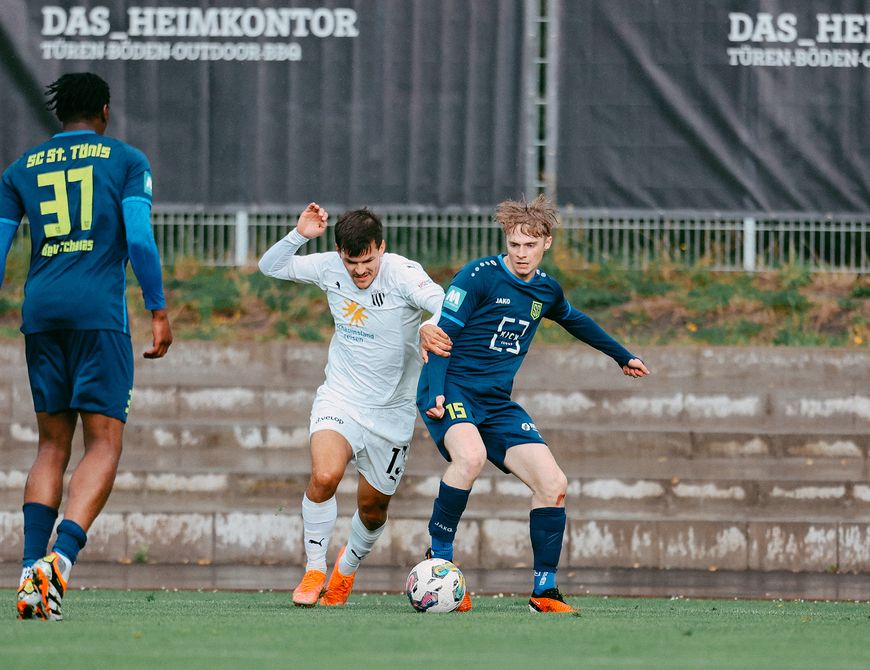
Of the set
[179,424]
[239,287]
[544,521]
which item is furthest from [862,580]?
[239,287]

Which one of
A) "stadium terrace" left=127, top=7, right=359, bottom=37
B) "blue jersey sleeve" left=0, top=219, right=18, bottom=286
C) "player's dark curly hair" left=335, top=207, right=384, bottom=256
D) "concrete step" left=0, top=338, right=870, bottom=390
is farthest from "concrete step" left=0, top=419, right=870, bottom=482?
"blue jersey sleeve" left=0, top=219, right=18, bottom=286

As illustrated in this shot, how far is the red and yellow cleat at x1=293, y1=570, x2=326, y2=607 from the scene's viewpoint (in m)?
7.12

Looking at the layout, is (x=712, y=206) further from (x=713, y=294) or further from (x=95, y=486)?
(x=95, y=486)

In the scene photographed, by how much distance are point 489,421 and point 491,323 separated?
0.47m

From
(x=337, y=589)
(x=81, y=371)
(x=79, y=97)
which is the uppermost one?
(x=79, y=97)

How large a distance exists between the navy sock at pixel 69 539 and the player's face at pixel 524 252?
2.53 metres

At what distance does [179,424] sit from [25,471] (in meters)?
1.17

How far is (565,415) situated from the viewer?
444 inches

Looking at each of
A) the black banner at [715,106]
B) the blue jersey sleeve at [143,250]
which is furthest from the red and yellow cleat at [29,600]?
the black banner at [715,106]

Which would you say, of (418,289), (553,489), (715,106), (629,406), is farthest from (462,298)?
(715,106)

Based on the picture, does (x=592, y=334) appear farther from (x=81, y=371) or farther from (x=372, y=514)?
(x=81, y=371)

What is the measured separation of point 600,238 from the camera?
13.5 meters

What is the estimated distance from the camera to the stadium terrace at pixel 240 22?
13234mm

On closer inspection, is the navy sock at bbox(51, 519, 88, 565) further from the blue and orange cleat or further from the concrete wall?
the concrete wall
